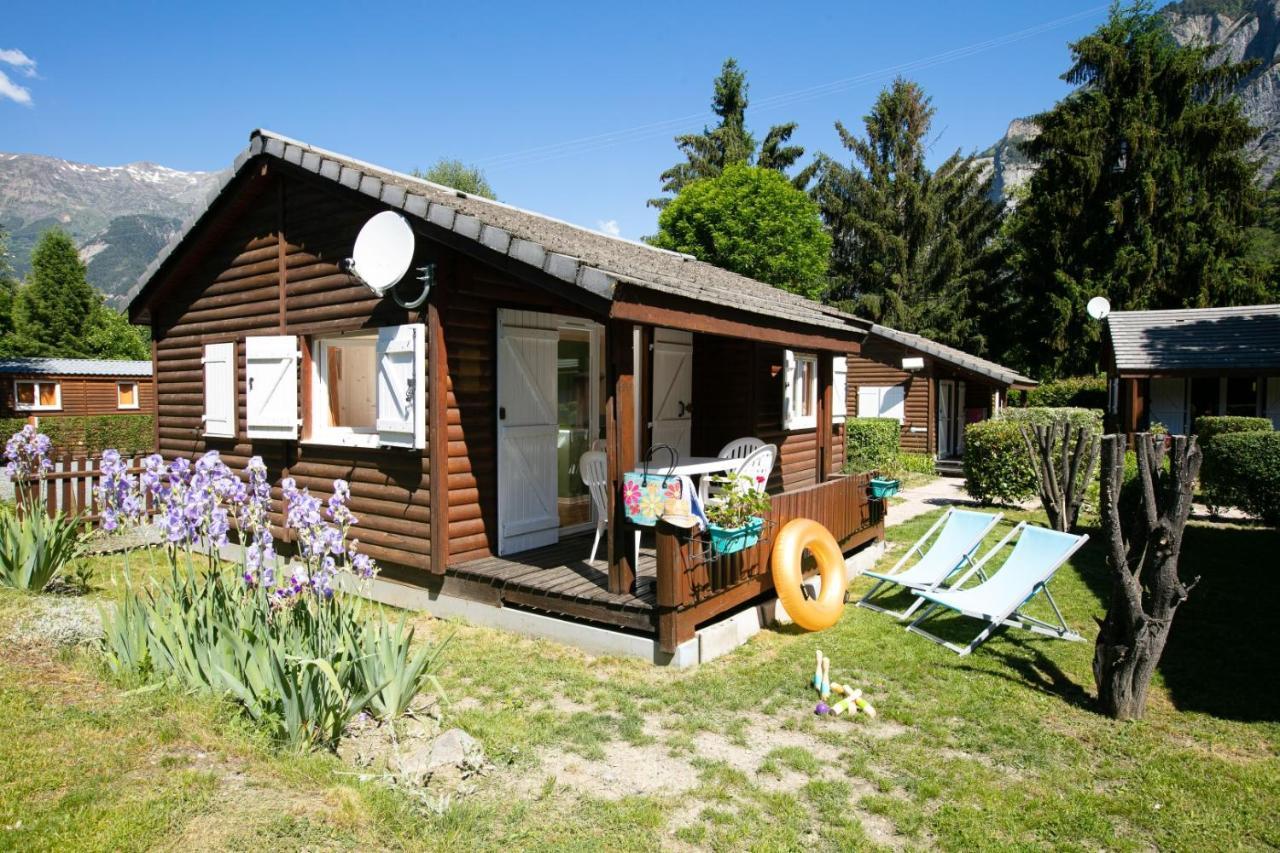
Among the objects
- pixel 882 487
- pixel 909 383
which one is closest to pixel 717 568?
pixel 882 487

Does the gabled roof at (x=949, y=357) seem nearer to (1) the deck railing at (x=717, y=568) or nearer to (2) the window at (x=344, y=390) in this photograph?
(1) the deck railing at (x=717, y=568)

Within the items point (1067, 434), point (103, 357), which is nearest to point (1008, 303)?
point (1067, 434)

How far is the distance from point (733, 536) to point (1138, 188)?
30870 millimetres

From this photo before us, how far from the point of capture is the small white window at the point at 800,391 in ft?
33.2

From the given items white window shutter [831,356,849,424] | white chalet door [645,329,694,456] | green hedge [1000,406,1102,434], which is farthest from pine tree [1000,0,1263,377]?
white chalet door [645,329,694,456]

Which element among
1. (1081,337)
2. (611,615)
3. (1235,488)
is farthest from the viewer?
(1081,337)

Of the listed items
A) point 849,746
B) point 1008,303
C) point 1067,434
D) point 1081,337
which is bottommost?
point 849,746

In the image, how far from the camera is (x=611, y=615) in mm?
→ 5508

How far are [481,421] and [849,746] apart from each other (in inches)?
163

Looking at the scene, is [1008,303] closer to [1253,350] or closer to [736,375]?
[1253,350]

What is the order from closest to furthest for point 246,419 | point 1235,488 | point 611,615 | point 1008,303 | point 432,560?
1. point 611,615
2. point 432,560
3. point 246,419
4. point 1235,488
5. point 1008,303

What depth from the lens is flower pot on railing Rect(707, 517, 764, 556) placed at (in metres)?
5.46

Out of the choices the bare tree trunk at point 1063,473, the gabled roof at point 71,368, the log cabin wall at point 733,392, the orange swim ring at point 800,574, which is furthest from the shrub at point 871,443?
the gabled roof at point 71,368

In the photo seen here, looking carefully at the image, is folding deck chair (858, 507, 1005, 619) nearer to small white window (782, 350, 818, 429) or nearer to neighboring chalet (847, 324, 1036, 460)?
small white window (782, 350, 818, 429)
